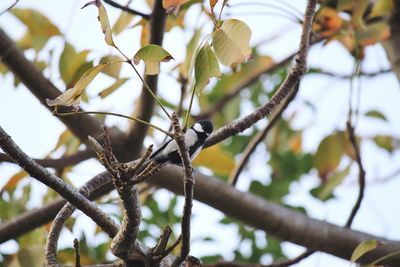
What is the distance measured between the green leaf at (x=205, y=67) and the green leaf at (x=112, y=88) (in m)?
0.59

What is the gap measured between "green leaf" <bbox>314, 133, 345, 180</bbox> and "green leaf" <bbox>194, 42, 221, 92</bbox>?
1.63m

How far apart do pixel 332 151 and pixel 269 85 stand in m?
1.34

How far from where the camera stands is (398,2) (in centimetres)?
303

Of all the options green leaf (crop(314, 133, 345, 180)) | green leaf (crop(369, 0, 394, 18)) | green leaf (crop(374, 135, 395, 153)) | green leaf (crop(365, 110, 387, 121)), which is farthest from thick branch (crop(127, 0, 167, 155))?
green leaf (crop(374, 135, 395, 153))

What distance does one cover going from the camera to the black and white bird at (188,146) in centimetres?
168

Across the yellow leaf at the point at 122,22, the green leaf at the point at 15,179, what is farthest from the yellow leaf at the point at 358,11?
the green leaf at the point at 15,179

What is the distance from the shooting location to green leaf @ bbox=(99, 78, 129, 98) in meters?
2.14

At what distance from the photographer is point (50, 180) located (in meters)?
1.53

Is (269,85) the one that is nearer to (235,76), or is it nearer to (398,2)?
(235,76)

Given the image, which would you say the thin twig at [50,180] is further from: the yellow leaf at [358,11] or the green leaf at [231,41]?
the yellow leaf at [358,11]

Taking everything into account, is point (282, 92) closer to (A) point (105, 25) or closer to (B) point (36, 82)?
(A) point (105, 25)

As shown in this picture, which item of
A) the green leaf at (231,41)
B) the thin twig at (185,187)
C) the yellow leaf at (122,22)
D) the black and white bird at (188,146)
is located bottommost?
the thin twig at (185,187)

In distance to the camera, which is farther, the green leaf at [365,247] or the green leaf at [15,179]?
the green leaf at [15,179]

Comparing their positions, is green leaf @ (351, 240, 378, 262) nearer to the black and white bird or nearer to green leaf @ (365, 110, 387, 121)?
the black and white bird
